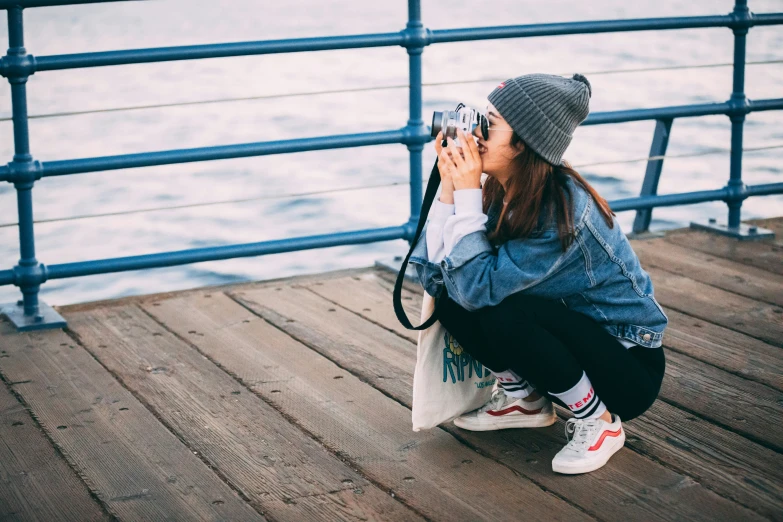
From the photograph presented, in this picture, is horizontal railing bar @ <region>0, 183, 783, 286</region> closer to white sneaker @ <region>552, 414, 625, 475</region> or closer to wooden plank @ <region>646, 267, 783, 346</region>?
wooden plank @ <region>646, 267, 783, 346</region>

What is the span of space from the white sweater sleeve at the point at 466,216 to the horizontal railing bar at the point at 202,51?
3.60ft

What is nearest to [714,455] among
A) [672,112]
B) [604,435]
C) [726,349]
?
[604,435]

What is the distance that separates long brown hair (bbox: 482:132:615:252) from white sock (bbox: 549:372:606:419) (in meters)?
0.28

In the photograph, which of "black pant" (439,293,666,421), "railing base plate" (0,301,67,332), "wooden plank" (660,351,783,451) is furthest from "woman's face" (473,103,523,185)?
"railing base plate" (0,301,67,332)

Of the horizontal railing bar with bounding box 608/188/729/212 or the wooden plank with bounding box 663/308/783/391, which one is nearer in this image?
the wooden plank with bounding box 663/308/783/391

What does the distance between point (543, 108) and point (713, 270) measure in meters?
1.69

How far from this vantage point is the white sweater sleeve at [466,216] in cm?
199

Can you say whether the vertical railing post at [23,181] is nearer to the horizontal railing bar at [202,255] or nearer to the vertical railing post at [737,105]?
the horizontal railing bar at [202,255]

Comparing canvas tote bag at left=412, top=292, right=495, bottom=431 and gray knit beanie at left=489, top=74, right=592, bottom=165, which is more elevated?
gray knit beanie at left=489, top=74, right=592, bottom=165

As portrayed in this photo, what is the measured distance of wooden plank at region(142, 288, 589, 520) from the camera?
76.9 inches

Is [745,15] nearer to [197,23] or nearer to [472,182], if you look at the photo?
[472,182]

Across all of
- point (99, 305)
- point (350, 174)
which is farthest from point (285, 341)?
point (350, 174)

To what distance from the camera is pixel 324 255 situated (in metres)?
5.29

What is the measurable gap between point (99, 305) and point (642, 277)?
5.70 ft
